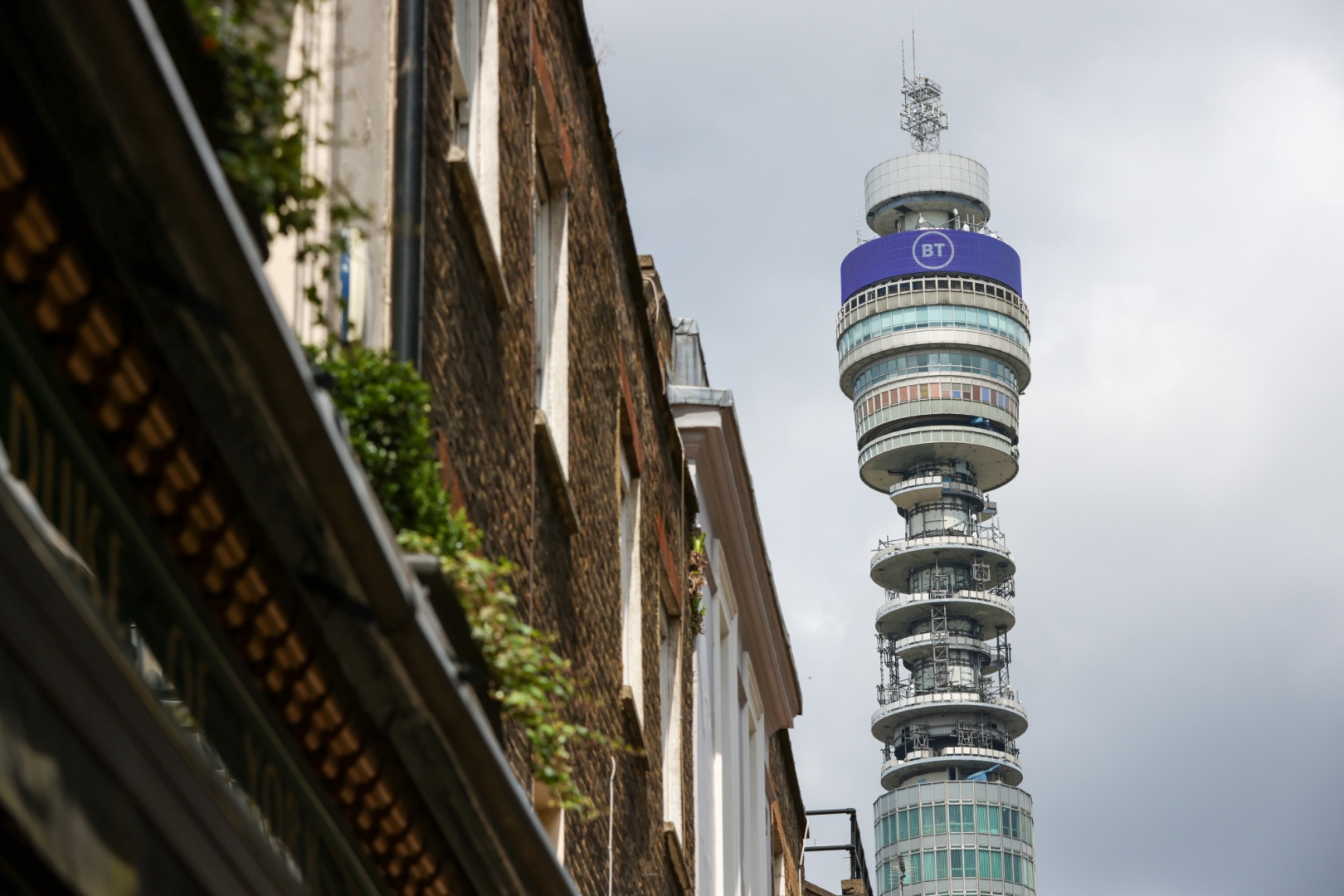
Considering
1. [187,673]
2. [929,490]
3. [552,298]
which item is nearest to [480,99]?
[552,298]

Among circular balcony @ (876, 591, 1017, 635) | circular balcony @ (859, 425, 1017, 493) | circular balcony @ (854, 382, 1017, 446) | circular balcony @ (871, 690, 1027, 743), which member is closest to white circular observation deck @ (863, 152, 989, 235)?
circular balcony @ (854, 382, 1017, 446)

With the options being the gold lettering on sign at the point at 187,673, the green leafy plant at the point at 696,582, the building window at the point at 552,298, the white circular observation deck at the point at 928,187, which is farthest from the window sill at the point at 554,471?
the white circular observation deck at the point at 928,187

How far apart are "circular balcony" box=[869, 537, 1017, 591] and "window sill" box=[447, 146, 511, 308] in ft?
500

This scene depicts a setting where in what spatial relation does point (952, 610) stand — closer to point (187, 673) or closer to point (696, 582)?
point (696, 582)

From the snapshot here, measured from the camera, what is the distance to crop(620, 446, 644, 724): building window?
13750mm

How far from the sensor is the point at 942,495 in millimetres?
165750

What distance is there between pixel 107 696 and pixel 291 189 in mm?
1409

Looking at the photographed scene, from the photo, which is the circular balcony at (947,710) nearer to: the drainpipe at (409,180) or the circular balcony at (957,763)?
the circular balcony at (957,763)

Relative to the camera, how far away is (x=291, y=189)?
17.9 feet

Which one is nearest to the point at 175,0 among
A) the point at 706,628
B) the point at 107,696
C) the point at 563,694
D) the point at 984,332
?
the point at 107,696

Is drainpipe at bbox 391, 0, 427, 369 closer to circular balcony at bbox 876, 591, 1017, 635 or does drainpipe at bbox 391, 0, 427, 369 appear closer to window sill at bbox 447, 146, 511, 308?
window sill at bbox 447, 146, 511, 308

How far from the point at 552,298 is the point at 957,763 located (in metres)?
154

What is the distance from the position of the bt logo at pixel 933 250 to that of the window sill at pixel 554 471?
533ft

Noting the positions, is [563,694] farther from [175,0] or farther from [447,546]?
[175,0]
